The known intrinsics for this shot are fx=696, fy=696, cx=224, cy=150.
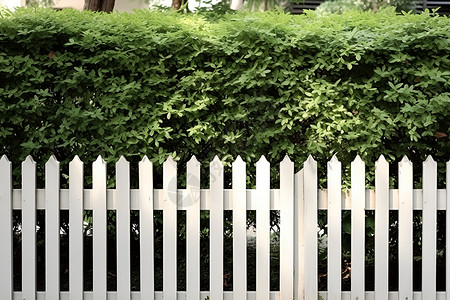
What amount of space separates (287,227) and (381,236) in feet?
2.10

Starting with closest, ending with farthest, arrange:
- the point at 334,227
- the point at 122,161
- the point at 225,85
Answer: the point at 122,161
the point at 334,227
the point at 225,85

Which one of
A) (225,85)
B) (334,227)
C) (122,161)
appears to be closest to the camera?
(122,161)

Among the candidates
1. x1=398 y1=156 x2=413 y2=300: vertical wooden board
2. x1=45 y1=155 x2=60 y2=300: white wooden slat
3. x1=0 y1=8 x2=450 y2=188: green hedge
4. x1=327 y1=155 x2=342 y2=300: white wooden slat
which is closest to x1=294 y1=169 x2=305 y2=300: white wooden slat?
x1=327 y1=155 x2=342 y2=300: white wooden slat

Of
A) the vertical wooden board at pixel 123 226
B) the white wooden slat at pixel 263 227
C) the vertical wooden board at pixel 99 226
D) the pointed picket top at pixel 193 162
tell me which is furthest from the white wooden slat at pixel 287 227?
the vertical wooden board at pixel 99 226

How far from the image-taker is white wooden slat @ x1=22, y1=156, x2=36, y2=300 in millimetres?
4582

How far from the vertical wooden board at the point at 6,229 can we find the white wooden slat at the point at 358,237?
229cm

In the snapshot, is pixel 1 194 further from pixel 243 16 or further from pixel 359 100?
pixel 359 100

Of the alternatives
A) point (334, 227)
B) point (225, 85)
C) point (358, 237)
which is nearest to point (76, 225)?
point (225, 85)

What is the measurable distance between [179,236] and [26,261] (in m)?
1.16

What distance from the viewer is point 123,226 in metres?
4.61

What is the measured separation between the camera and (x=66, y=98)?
16.2 ft

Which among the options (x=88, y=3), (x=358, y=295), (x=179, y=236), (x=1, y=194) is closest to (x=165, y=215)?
(x=179, y=236)

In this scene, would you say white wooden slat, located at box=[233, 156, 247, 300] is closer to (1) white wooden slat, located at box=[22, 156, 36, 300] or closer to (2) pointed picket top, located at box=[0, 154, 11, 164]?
(1) white wooden slat, located at box=[22, 156, 36, 300]

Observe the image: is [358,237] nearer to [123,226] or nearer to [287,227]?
[287,227]
